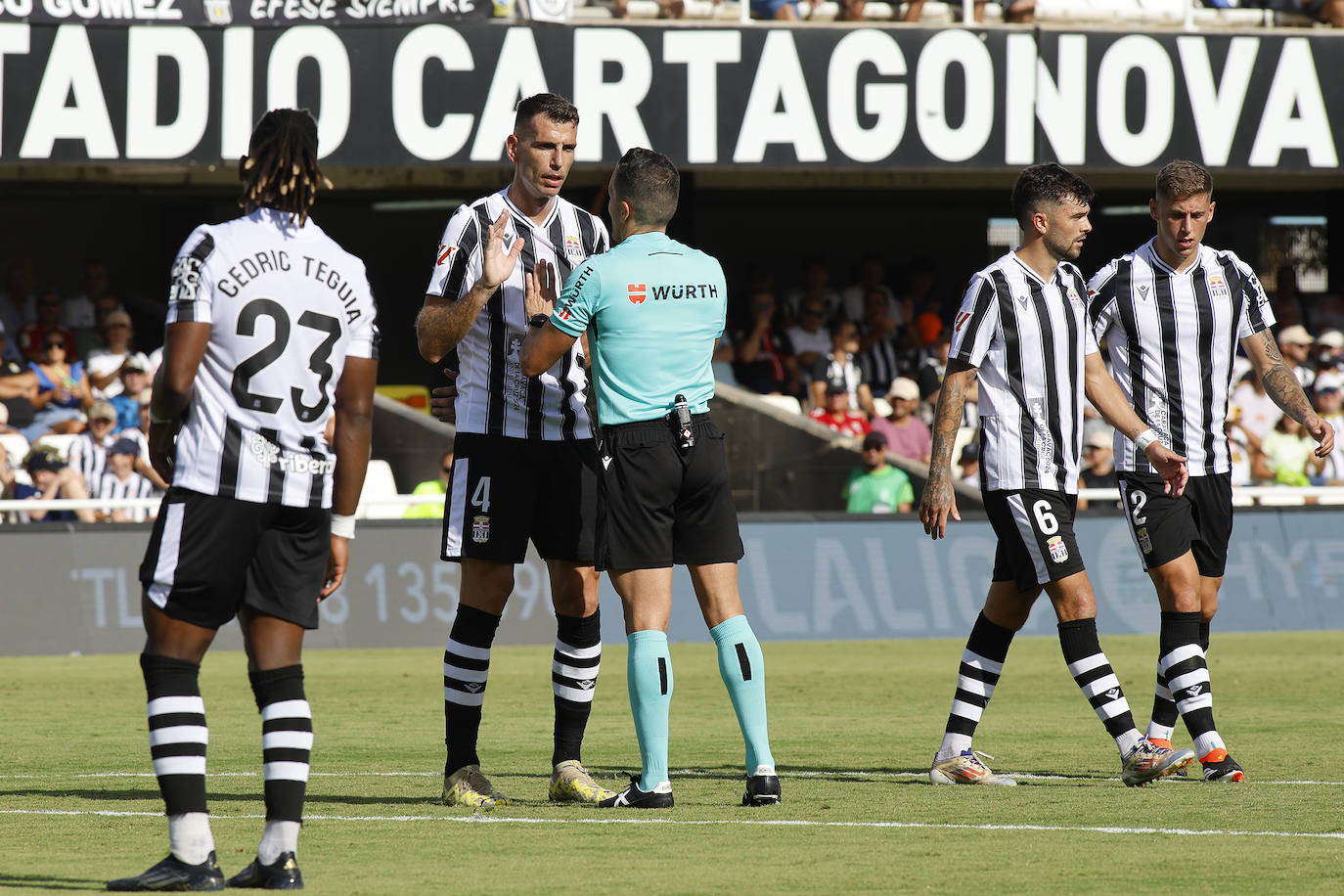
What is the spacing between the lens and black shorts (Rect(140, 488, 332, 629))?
5.43 m

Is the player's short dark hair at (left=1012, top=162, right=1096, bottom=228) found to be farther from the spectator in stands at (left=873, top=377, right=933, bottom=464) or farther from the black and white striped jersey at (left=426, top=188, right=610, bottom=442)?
the spectator in stands at (left=873, top=377, right=933, bottom=464)

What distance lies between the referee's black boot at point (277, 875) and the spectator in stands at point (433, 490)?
422 inches

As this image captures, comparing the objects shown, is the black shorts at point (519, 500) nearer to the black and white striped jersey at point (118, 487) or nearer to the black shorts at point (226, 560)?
the black shorts at point (226, 560)

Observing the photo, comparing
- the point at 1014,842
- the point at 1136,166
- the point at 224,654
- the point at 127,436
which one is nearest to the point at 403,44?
the point at 127,436

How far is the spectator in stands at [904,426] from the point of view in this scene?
2002cm

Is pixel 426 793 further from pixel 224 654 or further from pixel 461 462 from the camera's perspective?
pixel 224 654

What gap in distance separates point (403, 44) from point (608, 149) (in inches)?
86.8

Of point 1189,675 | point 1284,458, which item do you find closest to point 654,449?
point 1189,675

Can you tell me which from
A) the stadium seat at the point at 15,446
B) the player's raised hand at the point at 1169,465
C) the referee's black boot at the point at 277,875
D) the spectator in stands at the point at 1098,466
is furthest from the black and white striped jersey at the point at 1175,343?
the stadium seat at the point at 15,446

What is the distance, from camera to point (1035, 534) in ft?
25.7

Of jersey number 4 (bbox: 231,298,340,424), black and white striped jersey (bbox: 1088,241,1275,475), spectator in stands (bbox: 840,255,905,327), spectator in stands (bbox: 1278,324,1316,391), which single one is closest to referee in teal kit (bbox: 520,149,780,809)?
jersey number 4 (bbox: 231,298,340,424)

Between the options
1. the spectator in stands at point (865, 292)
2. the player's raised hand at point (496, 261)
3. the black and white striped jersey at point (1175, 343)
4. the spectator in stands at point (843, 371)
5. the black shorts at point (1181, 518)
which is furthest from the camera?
the spectator in stands at point (865, 292)

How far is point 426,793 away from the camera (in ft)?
25.3

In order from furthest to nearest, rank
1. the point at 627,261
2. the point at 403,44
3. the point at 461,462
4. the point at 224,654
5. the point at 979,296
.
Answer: the point at 403,44 → the point at 224,654 → the point at 979,296 → the point at 461,462 → the point at 627,261
